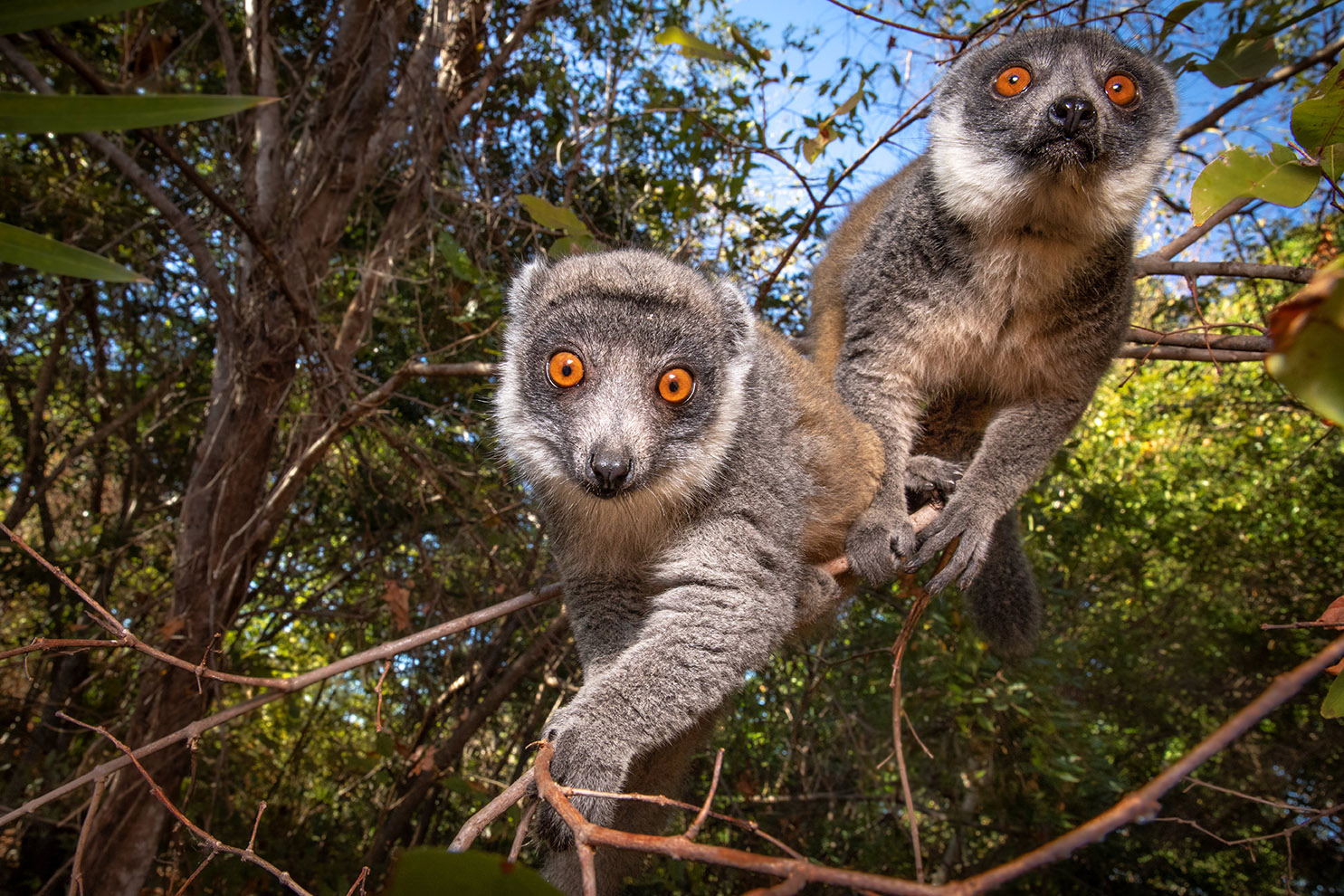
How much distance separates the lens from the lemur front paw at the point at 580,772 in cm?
234

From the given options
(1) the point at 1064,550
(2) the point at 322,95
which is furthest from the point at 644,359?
(1) the point at 1064,550

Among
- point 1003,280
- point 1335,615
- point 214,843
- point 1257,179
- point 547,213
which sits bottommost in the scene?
point 214,843

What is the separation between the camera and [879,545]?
3102mm

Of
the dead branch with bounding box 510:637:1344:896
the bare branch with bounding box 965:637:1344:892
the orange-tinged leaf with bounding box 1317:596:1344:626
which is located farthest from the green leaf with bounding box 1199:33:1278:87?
the bare branch with bounding box 965:637:1344:892

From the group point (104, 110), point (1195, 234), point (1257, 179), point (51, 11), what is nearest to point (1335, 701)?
point (1257, 179)

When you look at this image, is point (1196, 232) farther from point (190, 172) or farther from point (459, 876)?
point (190, 172)

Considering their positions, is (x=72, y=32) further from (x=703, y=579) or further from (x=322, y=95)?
(x=703, y=579)

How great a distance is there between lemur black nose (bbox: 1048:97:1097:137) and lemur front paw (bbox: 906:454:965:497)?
1.48 m

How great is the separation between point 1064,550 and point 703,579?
5.93m

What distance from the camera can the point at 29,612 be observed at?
279 inches

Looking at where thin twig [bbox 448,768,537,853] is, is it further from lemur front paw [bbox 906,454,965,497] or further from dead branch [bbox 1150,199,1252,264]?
dead branch [bbox 1150,199,1252,264]

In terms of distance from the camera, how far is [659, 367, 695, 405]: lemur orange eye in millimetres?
2771

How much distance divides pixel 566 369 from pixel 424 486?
3.50m

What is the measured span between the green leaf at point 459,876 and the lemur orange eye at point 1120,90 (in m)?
3.61
